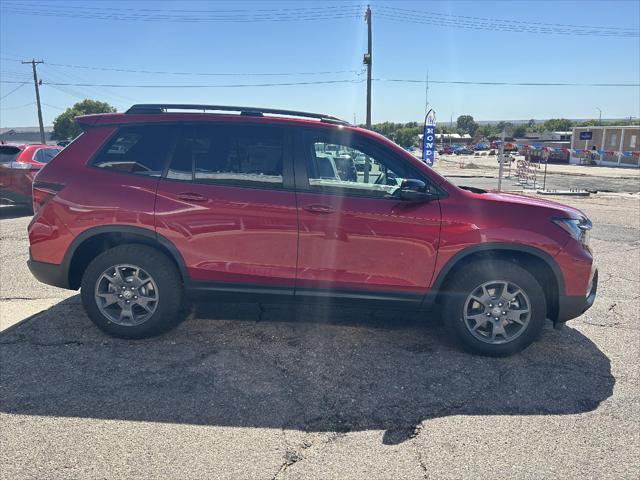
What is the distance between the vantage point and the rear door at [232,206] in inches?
150

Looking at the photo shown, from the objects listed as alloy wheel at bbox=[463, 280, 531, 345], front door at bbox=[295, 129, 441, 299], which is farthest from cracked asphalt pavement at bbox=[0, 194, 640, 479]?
front door at bbox=[295, 129, 441, 299]

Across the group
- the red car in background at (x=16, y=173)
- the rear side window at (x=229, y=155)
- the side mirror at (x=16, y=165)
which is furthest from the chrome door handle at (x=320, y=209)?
the side mirror at (x=16, y=165)

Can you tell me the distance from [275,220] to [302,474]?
1900mm

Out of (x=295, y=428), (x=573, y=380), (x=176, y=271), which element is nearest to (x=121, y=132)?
(x=176, y=271)

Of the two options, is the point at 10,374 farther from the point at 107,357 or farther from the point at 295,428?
the point at 295,428

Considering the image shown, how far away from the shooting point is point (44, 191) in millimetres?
4000

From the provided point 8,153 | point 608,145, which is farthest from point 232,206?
point 608,145

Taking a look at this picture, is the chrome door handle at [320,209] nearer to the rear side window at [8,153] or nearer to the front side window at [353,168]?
the front side window at [353,168]

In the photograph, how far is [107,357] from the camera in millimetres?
3771

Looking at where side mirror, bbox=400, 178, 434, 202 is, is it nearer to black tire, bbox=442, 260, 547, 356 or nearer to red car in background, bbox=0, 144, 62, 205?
black tire, bbox=442, 260, 547, 356

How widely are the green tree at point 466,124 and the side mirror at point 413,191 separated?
483 feet

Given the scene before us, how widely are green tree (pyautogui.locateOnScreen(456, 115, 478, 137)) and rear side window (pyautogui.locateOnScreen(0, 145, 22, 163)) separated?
143518mm

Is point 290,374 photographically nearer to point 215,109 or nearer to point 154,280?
point 154,280

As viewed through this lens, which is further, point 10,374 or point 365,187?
point 365,187
